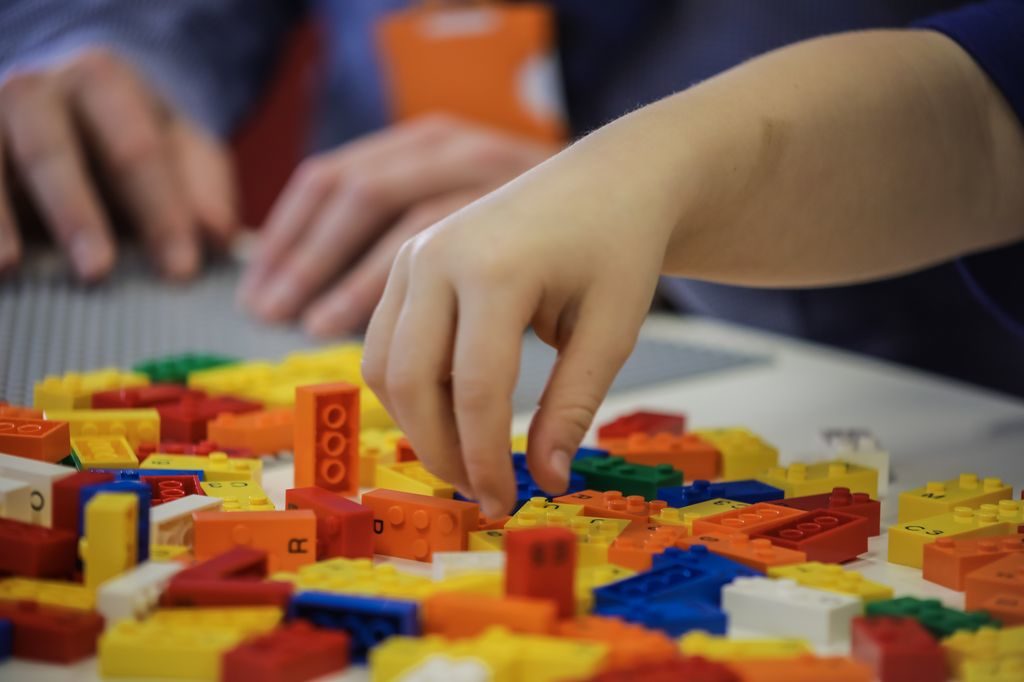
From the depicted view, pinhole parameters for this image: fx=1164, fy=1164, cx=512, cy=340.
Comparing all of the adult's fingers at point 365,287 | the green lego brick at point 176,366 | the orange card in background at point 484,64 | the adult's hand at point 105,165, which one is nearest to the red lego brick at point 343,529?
the green lego brick at point 176,366

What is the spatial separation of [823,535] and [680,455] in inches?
6.4

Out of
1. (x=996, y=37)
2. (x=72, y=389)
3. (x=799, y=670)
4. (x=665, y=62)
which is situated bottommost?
(x=799, y=670)

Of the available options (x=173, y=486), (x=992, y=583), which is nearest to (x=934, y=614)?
(x=992, y=583)

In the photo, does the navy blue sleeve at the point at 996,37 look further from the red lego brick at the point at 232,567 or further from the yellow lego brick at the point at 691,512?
the red lego brick at the point at 232,567

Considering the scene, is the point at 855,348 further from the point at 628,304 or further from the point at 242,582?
the point at 242,582

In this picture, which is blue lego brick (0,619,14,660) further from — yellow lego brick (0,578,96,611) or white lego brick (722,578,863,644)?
white lego brick (722,578,863,644)

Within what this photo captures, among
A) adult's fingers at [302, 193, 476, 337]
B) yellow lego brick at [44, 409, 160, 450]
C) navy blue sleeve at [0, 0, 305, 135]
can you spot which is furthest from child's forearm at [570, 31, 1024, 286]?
navy blue sleeve at [0, 0, 305, 135]

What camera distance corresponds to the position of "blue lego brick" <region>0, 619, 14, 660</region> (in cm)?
42

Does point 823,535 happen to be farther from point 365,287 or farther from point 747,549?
Result: point 365,287

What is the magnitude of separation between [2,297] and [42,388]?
17.4 inches

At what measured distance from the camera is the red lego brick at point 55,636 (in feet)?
1.36

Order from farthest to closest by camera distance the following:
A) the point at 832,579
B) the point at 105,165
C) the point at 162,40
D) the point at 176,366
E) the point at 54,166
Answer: the point at 162,40 → the point at 105,165 → the point at 54,166 → the point at 176,366 → the point at 832,579

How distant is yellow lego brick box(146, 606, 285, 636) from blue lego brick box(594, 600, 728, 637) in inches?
4.8

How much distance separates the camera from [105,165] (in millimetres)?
1295
